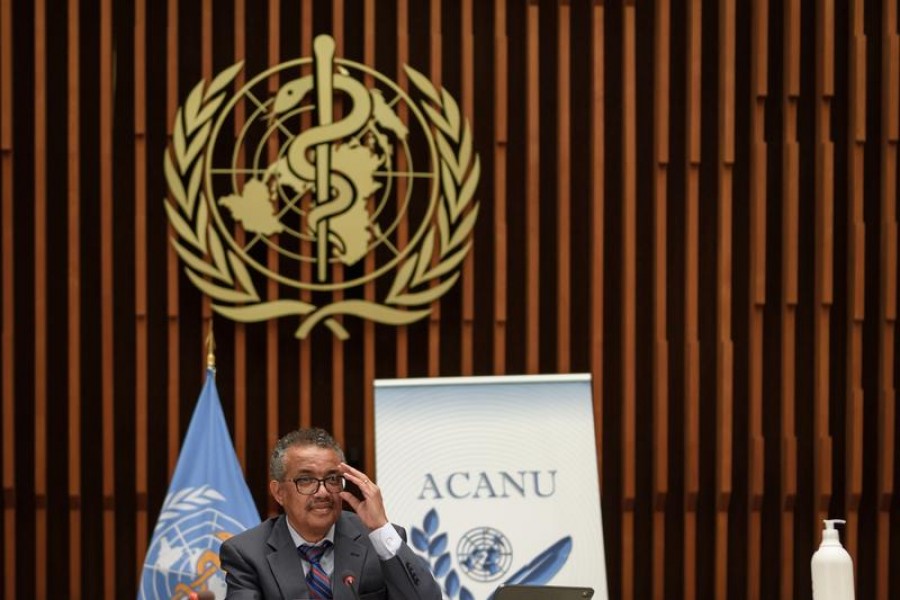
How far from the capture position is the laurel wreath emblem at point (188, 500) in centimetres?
491

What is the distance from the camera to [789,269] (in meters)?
5.51

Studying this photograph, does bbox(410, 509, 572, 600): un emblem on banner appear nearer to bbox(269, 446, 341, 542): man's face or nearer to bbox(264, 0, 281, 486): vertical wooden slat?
bbox(264, 0, 281, 486): vertical wooden slat

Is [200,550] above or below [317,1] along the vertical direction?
below

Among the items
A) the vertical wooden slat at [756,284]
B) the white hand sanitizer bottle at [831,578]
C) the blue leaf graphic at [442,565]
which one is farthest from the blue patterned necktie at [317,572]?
the vertical wooden slat at [756,284]

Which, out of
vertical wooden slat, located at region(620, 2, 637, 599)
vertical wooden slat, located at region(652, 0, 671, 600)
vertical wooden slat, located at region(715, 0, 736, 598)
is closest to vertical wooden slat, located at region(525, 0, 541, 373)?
vertical wooden slat, located at region(620, 2, 637, 599)

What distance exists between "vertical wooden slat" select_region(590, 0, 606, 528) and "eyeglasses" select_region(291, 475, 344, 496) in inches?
86.8

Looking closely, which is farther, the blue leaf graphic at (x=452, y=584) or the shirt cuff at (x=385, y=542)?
the blue leaf graphic at (x=452, y=584)

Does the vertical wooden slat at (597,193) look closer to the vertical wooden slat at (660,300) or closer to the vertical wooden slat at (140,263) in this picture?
the vertical wooden slat at (660,300)

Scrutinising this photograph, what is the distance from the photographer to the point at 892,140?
5496mm

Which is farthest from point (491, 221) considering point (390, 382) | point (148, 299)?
point (148, 299)

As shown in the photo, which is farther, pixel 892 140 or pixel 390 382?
pixel 892 140

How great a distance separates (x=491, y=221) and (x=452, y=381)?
0.87 m

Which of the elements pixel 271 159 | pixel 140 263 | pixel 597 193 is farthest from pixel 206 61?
pixel 597 193

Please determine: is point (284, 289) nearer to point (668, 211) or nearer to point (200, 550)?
point (200, 550)
